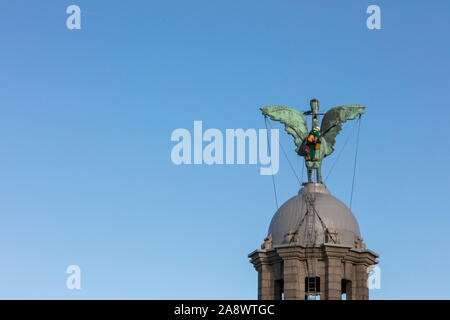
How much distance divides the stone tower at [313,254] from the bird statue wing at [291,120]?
17.0 feet

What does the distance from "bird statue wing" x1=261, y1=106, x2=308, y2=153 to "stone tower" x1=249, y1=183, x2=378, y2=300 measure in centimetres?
518

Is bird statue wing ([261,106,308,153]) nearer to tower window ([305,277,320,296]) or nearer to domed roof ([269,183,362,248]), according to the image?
domed roof ([269,183,362,248])

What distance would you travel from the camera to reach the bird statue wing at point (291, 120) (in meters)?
87.2

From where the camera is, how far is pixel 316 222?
271ft

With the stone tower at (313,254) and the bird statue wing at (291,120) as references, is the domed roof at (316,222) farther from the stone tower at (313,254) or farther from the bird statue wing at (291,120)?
the bird statue wing at (291,120)

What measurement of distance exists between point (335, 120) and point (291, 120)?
3.72 meters

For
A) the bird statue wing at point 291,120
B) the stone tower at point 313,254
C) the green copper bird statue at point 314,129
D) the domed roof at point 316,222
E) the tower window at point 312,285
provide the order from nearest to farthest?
the stone tower at point 313,254 → the tower window at point 312,285 → the domed roof at point 316,222 → the green copper bird statue at point 314,129 → the bird statue wing at point 291,120

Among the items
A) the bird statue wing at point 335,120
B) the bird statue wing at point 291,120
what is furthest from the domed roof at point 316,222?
the bird statue wing at point 291,120

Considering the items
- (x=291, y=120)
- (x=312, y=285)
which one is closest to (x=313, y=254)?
(x=312, y=285)
